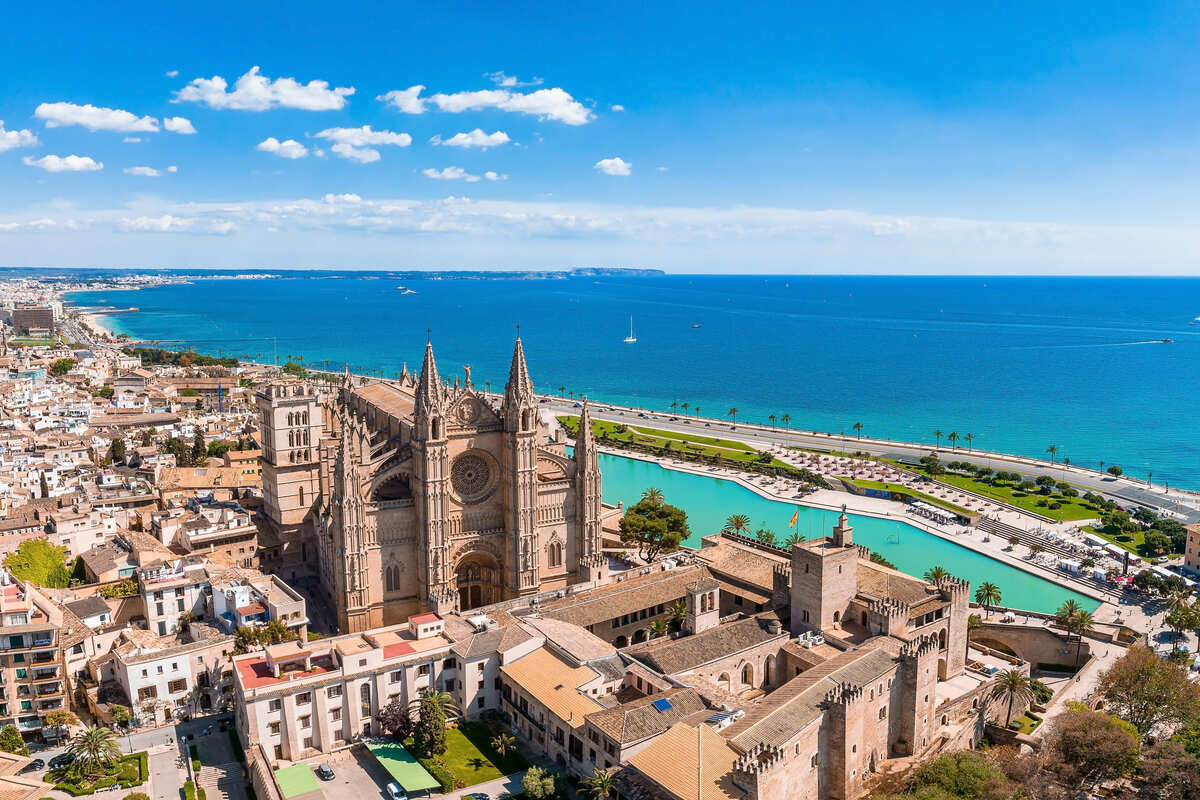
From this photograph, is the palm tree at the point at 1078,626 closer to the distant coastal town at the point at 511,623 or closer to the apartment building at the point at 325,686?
the distant coastal town at the point at 511,623

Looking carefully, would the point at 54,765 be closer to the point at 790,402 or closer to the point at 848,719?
the point at 848,719

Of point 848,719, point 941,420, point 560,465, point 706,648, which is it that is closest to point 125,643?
point 560,465

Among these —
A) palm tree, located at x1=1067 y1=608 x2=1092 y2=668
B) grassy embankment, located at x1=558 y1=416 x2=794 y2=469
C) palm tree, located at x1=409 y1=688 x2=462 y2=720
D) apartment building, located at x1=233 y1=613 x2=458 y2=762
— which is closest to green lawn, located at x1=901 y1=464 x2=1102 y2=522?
grassy embankment, located at x1=558 y1=416 x2=794 y2=469

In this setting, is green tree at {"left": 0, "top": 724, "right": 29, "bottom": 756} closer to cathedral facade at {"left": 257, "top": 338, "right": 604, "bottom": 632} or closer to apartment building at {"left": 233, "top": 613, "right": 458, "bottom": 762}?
apartment building at {"left": 233, "top": 613, "right": 458, "bottom": 762}

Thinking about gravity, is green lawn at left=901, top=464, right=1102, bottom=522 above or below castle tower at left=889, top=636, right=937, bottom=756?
below

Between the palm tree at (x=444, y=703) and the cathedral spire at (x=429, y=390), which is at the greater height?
the cathedral spire at (x=429, y=390)

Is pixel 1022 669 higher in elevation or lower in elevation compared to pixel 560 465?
lower

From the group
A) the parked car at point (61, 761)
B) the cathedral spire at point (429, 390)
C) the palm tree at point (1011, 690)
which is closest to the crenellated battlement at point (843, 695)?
the palm tree at point (1011, 690)
